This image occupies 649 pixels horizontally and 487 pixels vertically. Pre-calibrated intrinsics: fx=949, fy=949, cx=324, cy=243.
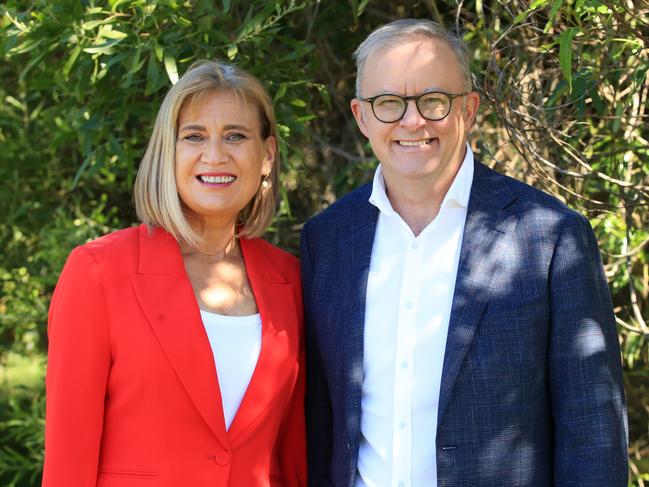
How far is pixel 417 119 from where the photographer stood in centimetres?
256

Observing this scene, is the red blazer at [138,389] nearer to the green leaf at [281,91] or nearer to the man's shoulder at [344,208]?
the man's shoulder at [344,208]

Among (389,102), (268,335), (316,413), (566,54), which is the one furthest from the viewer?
(316,413)

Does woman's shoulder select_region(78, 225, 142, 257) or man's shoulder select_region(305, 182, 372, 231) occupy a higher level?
man's shoulder select_region(305, 182, 372, 231)

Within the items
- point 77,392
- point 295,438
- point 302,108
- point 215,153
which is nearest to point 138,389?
point 77,392

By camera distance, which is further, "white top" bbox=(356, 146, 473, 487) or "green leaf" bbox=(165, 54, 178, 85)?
"green leaf" bbox=(165, 54, 178, 85)

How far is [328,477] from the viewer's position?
2.75 meters

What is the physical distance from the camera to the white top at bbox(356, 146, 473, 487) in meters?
2.46

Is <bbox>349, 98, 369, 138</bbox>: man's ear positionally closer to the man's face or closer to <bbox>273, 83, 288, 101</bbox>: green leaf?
the man's face

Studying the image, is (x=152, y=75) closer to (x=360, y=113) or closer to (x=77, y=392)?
(x=360, y=113)

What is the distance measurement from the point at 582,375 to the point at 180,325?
107 centimetres

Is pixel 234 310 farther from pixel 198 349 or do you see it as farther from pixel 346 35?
pixel 346 35

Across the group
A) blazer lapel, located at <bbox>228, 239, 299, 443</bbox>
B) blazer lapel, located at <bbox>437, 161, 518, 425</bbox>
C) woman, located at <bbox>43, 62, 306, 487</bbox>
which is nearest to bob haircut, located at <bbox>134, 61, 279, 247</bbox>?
woman, located at <bbox>43, 62, 306, 487</bbox>

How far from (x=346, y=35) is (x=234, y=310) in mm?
1968

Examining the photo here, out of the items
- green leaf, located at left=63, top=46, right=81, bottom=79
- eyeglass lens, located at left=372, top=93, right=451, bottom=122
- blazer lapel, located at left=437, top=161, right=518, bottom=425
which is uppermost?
green leaf, located at left=63, top=46, right=81, bottom=79
